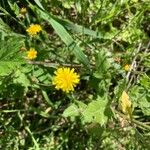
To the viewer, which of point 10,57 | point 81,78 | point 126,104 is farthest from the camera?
point 81,78

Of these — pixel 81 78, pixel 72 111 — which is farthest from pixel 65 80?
pixel 81 78

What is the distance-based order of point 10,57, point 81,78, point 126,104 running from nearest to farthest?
1. point 10,57
2. point 126,104
3. point 81,78

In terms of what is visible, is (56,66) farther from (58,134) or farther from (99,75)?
(58,134)

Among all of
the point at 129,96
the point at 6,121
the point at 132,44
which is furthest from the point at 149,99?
the point at 6,121

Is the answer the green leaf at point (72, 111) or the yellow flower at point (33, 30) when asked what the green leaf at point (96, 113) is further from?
the yellow flower at point (33, 30)

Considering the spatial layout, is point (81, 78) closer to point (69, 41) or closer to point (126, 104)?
point (69, 41)

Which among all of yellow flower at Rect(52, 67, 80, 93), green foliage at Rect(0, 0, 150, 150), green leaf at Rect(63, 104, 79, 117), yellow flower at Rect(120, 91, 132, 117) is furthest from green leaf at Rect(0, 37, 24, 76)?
yellow flower at Rect(120, 91, 132, 117)

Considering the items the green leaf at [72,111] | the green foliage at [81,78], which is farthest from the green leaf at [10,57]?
the green leaf at [72,111]

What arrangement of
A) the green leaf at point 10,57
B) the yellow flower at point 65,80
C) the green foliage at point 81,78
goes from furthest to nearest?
the green foliage at point 81,78 < the yellow flower at point 65,80 < the green leaf at point 10,57

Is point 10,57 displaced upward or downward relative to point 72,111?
upward

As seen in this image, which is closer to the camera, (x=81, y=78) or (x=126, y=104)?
(x=126, y=104)

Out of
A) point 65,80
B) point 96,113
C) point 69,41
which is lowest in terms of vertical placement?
point 96,113
